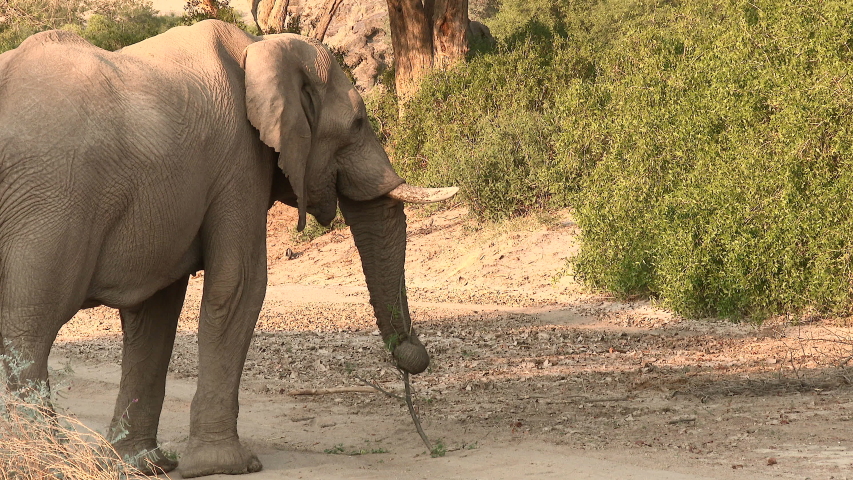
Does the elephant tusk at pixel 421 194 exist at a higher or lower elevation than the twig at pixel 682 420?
higher

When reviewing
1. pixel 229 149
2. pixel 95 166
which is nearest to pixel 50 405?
pixel 95 166

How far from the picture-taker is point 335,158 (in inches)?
273

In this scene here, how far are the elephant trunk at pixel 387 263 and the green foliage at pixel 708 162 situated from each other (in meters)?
5.41

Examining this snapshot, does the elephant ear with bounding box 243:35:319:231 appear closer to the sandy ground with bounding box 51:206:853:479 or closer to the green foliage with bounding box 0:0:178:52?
the sandy ground with bounding box 51:206:853:479

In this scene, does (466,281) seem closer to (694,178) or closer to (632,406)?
(694,178)

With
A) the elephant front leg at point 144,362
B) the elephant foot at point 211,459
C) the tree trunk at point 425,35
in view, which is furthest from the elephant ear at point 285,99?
the tree trunk at point 425,35

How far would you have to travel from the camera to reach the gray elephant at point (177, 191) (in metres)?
5.29

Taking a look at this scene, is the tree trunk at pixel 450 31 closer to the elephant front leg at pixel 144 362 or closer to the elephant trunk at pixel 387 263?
the elephant trunk at pixel 387 263

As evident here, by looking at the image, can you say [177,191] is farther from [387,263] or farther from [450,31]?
[450,31]

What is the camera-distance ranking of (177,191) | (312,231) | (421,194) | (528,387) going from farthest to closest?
(312,231), (528,387), (421,194), (177,191)

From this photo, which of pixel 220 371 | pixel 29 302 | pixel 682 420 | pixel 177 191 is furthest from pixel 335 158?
pixel 682 420

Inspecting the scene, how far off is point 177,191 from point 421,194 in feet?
5.34

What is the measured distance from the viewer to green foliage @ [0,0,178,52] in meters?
20.6

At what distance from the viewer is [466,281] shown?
16.7 metres
